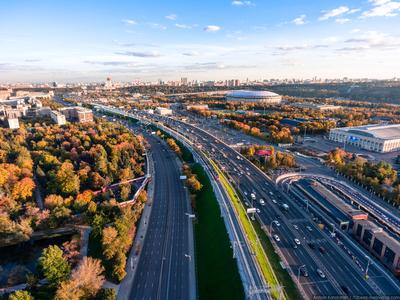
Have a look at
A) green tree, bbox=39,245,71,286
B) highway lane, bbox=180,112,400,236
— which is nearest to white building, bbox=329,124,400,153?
highway lane, bbox=180,112,400,236

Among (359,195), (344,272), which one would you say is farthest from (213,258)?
(359,195)

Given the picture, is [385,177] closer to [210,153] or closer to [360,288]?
[360,288]

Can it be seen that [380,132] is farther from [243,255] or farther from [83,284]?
[83,284]

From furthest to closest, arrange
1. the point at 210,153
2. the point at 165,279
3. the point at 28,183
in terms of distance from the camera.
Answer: the point at 210,153 → the point at 28,183 → the point at 165,279

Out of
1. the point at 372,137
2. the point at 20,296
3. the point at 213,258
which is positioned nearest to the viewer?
the point at 20,296

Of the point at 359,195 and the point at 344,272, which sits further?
the point at 359,195

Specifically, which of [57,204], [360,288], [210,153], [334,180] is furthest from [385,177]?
[57,204]

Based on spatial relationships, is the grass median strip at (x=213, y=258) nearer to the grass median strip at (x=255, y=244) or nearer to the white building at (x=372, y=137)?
the grass median strip at (x=255, y=244)
